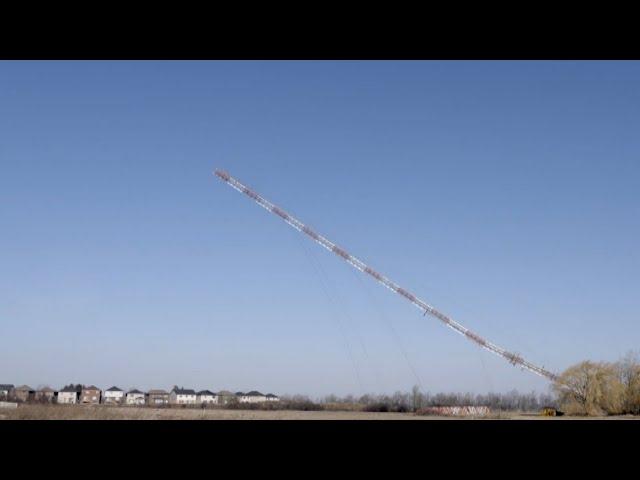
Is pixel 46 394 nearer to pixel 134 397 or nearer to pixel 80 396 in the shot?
pixel 80 396

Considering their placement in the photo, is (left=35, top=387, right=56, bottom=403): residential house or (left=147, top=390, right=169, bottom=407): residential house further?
(left=147, top=390, right=169, bottom=407): residential house

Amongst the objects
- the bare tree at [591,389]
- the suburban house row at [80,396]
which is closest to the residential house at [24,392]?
the suburban house row at [80,396]

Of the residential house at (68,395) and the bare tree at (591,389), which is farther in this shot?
the bare tree at (591,389)

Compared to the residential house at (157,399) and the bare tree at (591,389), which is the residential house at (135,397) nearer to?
the residential house at (157,399)

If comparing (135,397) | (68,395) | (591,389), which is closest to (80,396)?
(68,395)

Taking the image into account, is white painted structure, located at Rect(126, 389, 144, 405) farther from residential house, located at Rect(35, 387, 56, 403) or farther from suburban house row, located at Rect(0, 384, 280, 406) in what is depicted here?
residential house, located at Rect(35, 387, 56, 403)

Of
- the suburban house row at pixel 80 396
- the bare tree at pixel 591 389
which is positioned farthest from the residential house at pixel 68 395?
the bare tree at pixel 591 389

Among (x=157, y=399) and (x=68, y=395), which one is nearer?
(x=68, y=395)

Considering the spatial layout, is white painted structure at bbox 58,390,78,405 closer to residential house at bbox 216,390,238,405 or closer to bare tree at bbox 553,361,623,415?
residential house at bbox 216,390,238,405

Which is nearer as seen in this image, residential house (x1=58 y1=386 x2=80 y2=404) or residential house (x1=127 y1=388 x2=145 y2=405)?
residential house (x1=58 y1=386 x2=80 y2=404)

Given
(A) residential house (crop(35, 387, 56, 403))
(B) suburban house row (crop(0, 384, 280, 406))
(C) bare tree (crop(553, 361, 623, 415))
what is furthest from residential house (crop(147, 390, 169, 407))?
(C) bare tree (crop(553, 361, 623, 415))

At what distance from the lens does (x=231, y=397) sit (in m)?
54.2

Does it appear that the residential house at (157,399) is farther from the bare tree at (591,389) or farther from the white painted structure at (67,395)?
the bare tree at (591,389)

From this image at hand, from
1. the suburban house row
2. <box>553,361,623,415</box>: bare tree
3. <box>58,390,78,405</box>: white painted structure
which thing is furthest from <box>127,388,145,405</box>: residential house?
<box>553,361,623,415</box>: bare tree
